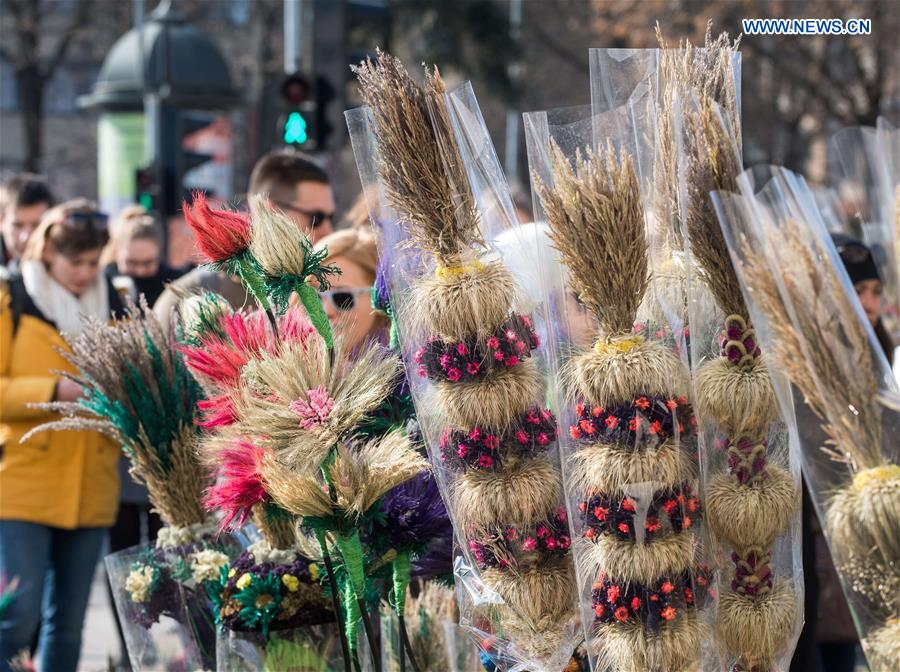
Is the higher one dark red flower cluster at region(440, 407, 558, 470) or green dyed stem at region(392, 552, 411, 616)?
dark red flower cluster at region(440, 407, 558, 470)

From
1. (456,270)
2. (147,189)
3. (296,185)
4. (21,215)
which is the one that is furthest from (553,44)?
(456,270)

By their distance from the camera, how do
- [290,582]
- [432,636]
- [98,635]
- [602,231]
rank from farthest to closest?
[98,635] → [432,636] → [290,582] → [602,231]

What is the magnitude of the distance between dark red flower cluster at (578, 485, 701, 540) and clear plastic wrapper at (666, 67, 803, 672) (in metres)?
0.08

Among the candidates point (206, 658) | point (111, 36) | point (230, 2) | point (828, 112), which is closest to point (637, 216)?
point (206, 658)

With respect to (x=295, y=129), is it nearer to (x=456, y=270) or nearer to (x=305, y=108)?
(x=305, y=108)

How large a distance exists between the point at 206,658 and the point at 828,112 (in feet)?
60.4

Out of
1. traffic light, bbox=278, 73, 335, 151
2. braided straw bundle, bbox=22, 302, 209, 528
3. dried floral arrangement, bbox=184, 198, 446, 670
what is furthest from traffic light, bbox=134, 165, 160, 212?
dried floral arrangement, bbox=184, 198, 446, 670

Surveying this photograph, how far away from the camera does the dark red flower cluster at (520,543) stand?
229 cm

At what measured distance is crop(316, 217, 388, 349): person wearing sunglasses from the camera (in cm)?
346

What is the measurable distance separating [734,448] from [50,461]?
10.3 feet

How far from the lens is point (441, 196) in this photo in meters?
2.28

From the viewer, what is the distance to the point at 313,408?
7.55 ft

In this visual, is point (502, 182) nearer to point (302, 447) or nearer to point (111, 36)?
point (302, 447)

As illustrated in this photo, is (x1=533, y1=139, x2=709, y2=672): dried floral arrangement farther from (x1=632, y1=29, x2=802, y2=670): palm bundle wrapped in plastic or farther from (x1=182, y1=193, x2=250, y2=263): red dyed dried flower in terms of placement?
(x1=182, y1=193, x2=250, y2=263): red dyed dried flower
